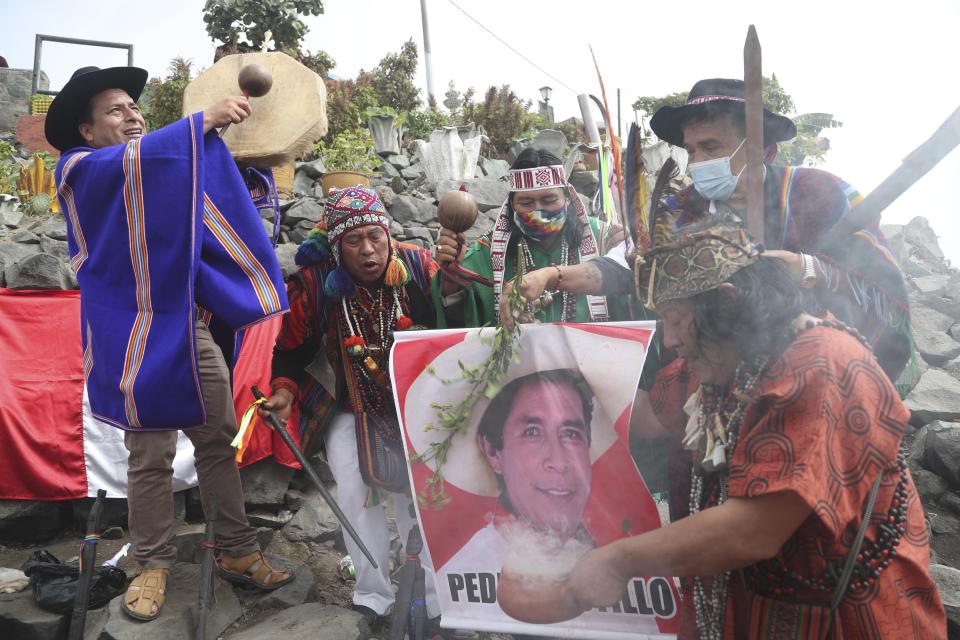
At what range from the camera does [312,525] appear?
4.57 m

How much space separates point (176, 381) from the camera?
286cm

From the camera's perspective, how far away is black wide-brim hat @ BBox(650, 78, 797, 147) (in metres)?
2.36

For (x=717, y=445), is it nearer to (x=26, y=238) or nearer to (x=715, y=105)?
(x=715, y=105)

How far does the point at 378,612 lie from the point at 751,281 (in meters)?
2.57

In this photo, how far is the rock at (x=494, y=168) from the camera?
11766 mm

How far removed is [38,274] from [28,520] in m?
1.94

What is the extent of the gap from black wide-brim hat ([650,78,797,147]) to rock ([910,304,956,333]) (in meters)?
6.62

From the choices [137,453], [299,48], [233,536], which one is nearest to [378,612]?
[233,536]

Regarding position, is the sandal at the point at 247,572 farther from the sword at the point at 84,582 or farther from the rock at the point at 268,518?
the rock at the point at 268,518

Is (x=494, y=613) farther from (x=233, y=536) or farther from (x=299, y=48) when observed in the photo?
(x=299, y=48)

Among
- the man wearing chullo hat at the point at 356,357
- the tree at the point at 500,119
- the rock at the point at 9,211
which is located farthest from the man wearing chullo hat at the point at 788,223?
the tree at the point at 500,119

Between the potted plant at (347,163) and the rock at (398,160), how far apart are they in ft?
5.59

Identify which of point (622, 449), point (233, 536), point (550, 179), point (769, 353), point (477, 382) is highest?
point (550, 179)

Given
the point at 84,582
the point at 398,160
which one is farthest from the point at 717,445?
the point at 398,160
